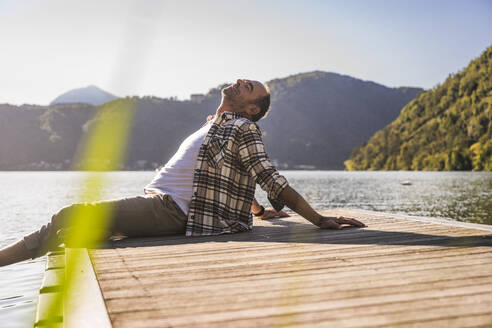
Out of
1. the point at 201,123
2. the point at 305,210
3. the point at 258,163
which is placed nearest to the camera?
the point at 258,163

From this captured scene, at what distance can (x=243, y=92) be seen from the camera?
4.45 meters

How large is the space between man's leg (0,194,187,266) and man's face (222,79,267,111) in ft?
4.00

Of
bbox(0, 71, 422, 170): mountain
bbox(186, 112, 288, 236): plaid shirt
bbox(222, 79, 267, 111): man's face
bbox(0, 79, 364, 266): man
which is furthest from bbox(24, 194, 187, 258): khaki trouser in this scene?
bbox(0, 71, 422, 170): mountain

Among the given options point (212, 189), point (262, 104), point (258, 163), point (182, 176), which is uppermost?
point (262, 104)

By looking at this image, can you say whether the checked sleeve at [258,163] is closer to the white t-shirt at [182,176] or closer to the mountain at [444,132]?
the white t-shirt at [182,176]

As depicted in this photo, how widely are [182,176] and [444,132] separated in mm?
106036

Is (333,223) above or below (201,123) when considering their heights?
below

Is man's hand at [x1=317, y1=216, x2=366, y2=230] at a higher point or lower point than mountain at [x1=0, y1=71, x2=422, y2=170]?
lower

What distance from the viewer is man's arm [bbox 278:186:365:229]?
3975mm

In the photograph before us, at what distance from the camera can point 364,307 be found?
187 cm

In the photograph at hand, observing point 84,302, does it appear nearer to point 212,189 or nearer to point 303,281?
point 303,281

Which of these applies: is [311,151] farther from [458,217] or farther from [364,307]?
[364,307]

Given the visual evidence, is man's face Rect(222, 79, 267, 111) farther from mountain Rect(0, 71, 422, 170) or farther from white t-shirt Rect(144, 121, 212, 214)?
mountain Rect(0, 71, 422, 170)

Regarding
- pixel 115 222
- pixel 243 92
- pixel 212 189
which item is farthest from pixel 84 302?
pixel 243 92
